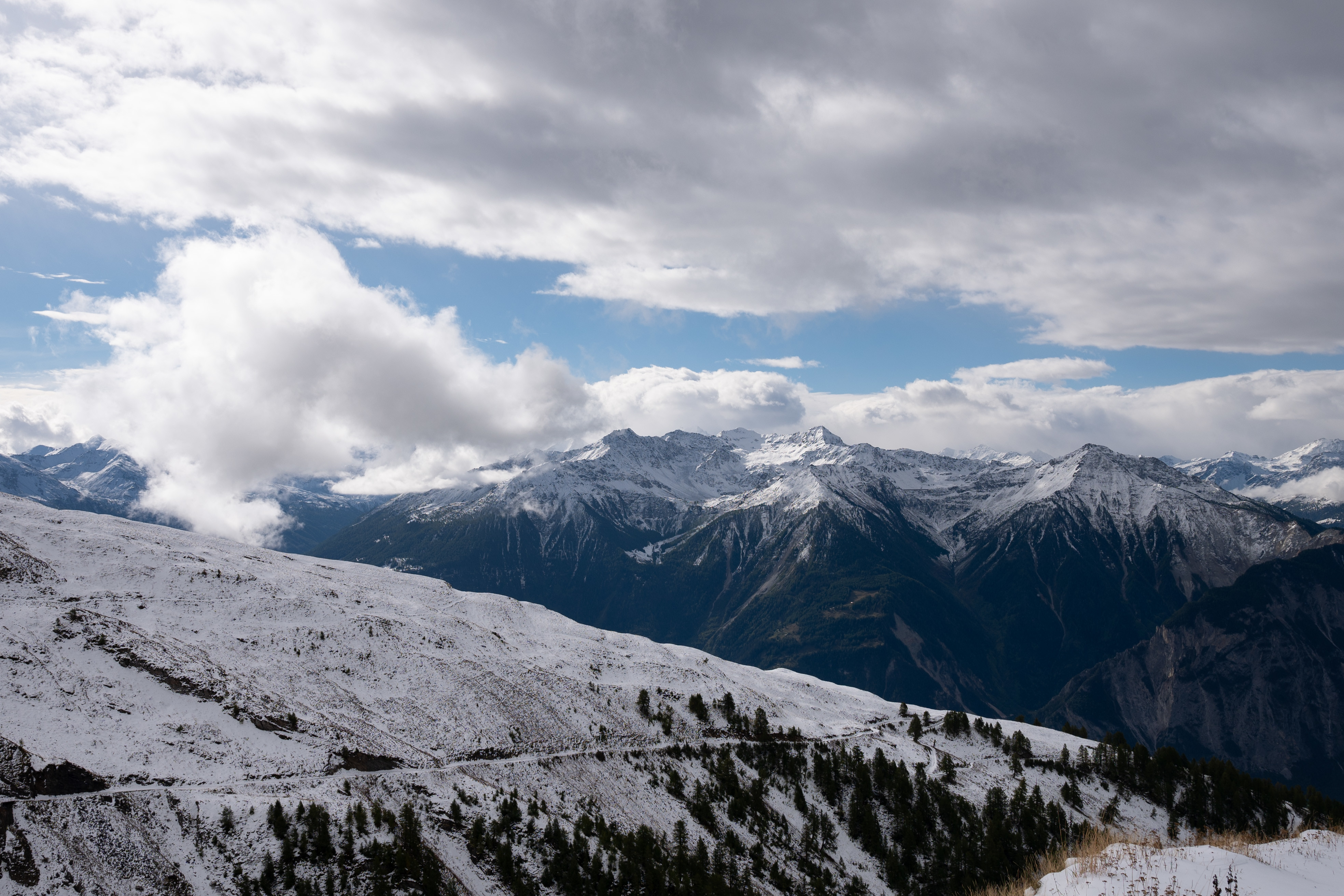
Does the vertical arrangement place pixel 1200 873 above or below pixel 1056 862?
above

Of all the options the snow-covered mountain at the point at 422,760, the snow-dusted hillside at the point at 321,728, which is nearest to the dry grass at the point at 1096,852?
the snow-covered mountain at the point at 422,760

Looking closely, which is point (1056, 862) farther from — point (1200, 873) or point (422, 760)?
point (422, 760)

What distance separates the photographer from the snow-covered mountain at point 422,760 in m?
51.7

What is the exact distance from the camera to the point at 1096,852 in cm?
2838

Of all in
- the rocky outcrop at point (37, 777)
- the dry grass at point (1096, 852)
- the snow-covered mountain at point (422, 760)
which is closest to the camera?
the dry grass at point (1096, 852)

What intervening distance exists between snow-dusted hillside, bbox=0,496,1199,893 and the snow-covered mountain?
0.96ft

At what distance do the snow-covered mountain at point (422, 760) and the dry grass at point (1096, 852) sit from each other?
33.5 meters

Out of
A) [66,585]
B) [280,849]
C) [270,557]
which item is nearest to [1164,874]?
[280,849]

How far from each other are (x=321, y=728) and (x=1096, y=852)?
221 feet

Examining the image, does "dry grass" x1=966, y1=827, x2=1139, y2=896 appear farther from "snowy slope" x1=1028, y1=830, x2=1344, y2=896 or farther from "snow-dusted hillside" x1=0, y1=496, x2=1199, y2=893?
"snow-dusted hillside" x1=0, y1=496, x2=1199, y2=893

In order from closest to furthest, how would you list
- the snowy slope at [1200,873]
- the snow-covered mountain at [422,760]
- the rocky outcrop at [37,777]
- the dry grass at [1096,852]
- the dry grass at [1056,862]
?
the snowy slope at [1200,873]
the dry grass at [1096,852]
the dry grass at [1056,862]
the rocky outcrop at [37,777]
the snow-covered mountain at [422,760]

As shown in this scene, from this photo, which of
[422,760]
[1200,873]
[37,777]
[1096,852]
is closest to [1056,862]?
[1096,852]

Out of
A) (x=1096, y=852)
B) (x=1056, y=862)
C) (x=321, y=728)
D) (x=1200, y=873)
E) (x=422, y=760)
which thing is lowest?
(x=422, y=760)

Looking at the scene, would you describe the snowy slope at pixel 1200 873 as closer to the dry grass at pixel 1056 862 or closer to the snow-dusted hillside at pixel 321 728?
the dry grass at pixel 1056 862
